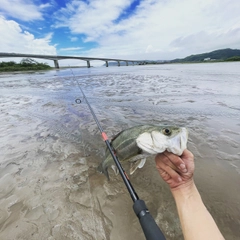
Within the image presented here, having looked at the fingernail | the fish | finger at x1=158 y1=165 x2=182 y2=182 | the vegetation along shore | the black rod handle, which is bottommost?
the vegetation along shore

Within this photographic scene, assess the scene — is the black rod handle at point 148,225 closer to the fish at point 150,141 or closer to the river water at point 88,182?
the fish at point 150,141

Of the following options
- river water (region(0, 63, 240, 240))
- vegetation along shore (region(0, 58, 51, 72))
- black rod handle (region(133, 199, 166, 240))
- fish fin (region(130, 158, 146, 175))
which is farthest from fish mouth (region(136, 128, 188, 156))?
vegetation along shore (region(0, 58, 51, 72))

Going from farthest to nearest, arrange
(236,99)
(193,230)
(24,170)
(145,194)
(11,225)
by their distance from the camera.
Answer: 1. (236,99)
2. (24,170)
3. (145,194)
4. (11,225)
5. (193,230)

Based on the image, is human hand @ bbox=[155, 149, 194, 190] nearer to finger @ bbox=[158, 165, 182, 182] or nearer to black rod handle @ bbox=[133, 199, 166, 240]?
finger @ bbox=[158, 165, 182, 182]

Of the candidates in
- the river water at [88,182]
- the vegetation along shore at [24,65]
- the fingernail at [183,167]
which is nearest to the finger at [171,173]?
the fingernail at [183,167]

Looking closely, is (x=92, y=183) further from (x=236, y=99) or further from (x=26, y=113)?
(x=236, y=99)

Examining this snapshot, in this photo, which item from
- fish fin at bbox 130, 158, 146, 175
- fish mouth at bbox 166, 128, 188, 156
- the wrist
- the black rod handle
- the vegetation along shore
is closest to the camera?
the black rod handle

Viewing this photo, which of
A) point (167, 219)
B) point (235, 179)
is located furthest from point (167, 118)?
point (167, 219)
